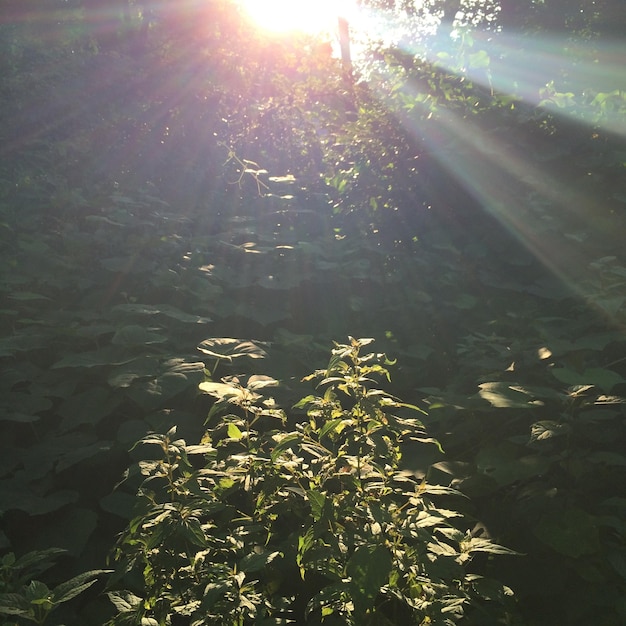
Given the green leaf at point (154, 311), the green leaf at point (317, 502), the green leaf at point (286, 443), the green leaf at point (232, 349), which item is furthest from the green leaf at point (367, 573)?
the green leaf at point (154, 311)

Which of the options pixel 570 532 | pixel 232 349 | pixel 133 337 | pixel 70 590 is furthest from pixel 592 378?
pixel 133 337

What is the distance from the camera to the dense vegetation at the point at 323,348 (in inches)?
65.6

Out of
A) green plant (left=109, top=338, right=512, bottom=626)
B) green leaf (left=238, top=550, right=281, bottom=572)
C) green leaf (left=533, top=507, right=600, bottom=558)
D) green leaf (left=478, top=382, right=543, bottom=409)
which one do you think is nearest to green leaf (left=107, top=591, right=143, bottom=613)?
green plant (left=109, top=338, right=512, bottom=626)

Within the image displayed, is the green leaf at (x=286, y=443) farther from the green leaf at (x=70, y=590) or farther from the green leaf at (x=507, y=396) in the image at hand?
the green leaf at (x=507, y=396)

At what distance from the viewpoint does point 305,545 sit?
1517 millimetres

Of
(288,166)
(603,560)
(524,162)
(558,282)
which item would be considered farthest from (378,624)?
(288,166)

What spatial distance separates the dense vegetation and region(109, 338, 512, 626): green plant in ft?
0.03

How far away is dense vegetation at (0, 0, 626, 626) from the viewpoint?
1.67 metres

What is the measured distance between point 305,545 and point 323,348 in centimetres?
175

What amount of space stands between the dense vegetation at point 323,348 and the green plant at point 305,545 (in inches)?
0.4

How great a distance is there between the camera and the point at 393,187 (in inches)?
188

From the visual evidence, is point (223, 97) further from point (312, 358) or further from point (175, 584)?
point (175, 584)

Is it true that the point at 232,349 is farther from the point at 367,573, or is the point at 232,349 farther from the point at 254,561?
the point at 367,573

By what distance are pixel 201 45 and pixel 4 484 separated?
918 centimetres
